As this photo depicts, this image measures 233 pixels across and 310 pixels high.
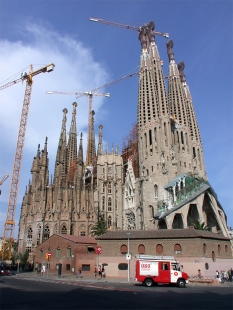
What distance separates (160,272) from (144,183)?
131ft

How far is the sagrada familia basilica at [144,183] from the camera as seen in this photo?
61812 mm

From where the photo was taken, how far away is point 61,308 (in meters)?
14.0

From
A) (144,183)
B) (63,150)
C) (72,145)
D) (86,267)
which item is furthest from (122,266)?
(72,145)

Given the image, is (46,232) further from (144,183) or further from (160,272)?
(160,272)

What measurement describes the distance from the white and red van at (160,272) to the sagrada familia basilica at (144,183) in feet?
97.3

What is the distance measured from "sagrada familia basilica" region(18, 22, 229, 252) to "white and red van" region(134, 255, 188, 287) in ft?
97.3

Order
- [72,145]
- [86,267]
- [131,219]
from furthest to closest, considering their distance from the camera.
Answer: [72,145]
[131,219]
[86,267]

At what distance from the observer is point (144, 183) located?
6625 cm

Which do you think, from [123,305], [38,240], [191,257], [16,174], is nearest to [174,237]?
[191,257]

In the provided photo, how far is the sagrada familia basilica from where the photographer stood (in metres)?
61.8

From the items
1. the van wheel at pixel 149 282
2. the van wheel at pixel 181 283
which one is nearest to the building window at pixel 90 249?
the van wheel at pixel 149 282

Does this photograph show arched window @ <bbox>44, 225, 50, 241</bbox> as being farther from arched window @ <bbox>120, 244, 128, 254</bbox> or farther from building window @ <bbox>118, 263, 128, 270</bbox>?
building window @ <bbox>118, 263, 128, 270</bbox>

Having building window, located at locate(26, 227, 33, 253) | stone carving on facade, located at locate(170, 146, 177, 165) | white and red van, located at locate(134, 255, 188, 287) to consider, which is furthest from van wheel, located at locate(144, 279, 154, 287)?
building window, located at locate(26, 227, 33, 253)

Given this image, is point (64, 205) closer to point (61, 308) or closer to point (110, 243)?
point (110, 243)
